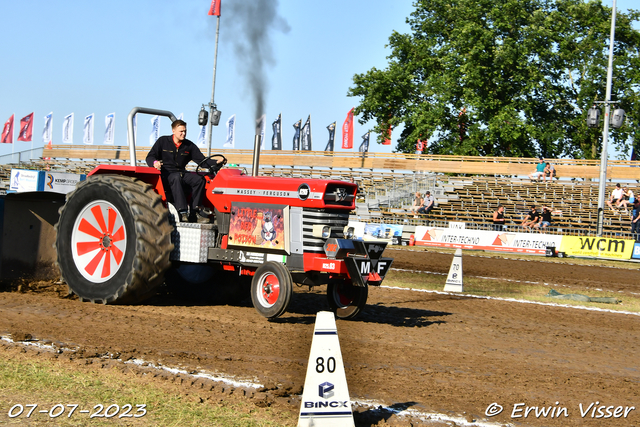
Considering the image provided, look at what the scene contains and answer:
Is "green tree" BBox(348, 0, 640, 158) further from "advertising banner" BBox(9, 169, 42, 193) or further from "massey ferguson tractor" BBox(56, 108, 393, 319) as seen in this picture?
"massey ferguson tractor" BBox(56, 108, 393, 319)

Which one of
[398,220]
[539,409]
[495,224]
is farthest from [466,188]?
[539,409]

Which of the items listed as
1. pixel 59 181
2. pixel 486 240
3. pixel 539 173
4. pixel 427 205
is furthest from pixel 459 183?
pixel 59 181

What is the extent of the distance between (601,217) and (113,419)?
24.1 meters

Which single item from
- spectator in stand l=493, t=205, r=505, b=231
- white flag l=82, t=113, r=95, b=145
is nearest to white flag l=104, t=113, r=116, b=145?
white flag l=82, t=113, r=95, b=145

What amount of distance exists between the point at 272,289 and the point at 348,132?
39.8m

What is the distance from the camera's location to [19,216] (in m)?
9.06

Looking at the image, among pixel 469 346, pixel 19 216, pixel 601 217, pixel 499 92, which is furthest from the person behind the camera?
pixel 499 92

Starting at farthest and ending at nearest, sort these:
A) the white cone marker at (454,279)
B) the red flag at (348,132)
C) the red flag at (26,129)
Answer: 1. the red flag at (26,129)
2. the red flag at (348,132)
3. the white cone marker at (454,279)

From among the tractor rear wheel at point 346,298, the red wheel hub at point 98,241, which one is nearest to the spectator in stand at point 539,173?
the tractor rear wheel at point 346,298

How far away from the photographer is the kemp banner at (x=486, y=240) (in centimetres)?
2286

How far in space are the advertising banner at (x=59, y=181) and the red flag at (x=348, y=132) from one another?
986 inches

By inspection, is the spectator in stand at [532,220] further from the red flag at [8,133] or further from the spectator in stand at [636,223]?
the red flag at [8,133]

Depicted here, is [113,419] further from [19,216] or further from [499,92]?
[499,92]

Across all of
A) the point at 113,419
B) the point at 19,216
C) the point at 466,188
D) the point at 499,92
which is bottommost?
the point at 113,419
